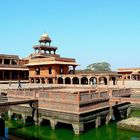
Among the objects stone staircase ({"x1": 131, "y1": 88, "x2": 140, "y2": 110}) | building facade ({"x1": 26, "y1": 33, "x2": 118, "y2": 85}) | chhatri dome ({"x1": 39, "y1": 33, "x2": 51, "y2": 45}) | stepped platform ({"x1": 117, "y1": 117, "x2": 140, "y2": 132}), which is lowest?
stepped platform ({"x1": 117, "y1": 117, "x2": 140, "y2": 132})

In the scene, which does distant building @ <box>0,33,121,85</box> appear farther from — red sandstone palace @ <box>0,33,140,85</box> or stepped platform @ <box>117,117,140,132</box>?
stepped platform @ <box>117,117,140,132</box>

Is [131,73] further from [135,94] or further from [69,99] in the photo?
[69,99]

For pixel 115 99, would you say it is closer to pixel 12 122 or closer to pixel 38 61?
pixel 12 122

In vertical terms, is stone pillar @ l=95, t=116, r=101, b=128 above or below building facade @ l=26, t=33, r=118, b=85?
below

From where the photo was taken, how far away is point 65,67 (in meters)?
50.6

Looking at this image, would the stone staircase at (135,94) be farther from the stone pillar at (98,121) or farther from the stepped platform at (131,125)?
the stone pillar at (98,121)

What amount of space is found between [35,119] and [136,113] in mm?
12359

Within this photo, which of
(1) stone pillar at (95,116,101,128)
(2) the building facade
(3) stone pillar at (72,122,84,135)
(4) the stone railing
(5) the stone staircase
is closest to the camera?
(3) stone pillar at (72,122,84,135)

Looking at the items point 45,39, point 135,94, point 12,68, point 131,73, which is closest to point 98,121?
point 135,94

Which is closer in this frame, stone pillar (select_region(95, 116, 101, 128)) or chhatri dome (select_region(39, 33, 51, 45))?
stone pillar (select_region(95, 116, 101, 128))

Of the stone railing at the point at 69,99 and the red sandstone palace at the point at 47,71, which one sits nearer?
→ the stone railing at the point at 69,99

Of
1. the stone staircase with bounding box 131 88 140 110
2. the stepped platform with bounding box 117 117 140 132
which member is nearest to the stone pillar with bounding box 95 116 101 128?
the stepped platform with bounding box 117 117 140 132

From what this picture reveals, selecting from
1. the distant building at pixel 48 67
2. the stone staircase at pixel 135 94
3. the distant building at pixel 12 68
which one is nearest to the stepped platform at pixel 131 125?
the stone staircase at pixel 135 94

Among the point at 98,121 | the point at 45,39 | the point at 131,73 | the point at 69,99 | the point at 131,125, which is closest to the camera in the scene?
the point at 69,99
